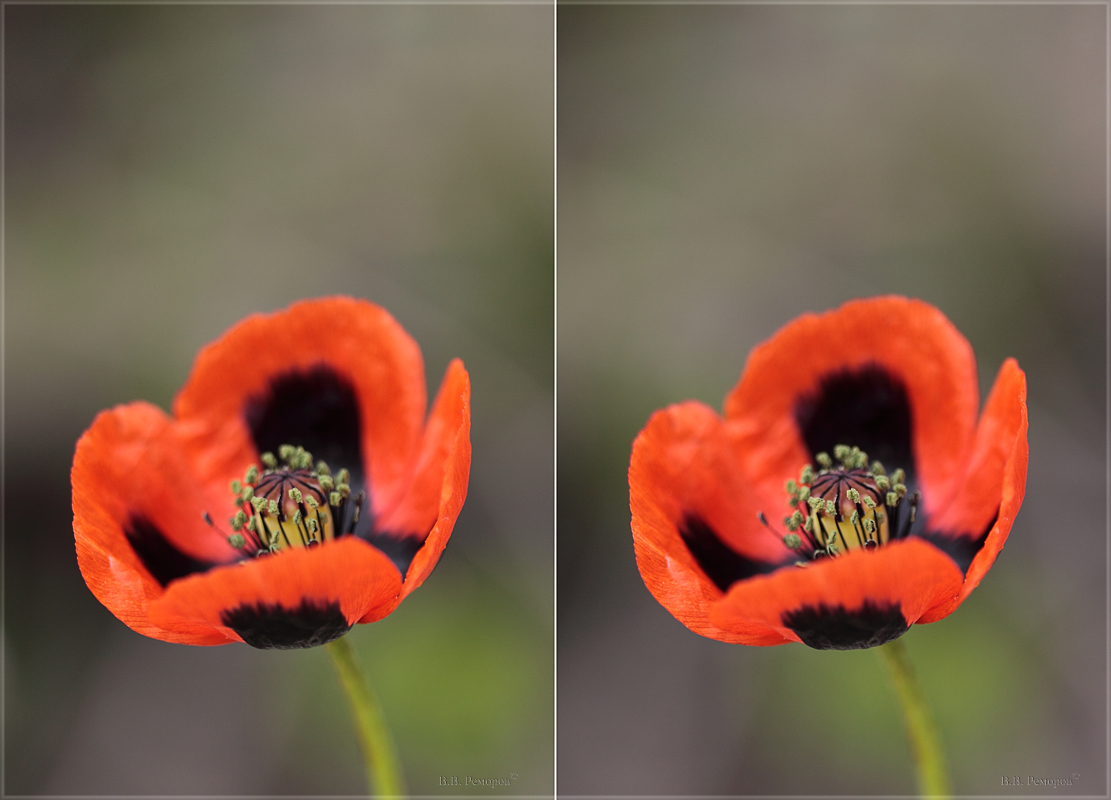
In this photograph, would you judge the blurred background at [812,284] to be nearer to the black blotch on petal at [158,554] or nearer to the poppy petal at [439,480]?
the poppy petal at [439,480]

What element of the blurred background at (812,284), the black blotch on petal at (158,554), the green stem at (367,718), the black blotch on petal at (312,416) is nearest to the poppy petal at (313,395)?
the black blotch on petal at (312,416)

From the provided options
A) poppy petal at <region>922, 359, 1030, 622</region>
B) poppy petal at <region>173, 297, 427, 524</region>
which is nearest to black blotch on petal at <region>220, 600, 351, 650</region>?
poppy petal at <region>173, 297, 427, 524</region>

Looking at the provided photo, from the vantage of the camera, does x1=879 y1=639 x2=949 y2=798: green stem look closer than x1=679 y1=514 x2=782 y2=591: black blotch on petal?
Result: Yes

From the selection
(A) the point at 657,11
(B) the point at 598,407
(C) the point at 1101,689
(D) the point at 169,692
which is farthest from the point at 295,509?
(C) the point at 1101,689

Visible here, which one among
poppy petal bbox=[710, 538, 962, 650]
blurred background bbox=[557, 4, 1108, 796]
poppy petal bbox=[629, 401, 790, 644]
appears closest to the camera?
poppy petal bbox=[710, 538, 962, 650]

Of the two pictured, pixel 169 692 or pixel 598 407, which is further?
pixel 169 692

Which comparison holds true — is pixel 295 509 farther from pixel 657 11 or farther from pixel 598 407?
pixel 657 11

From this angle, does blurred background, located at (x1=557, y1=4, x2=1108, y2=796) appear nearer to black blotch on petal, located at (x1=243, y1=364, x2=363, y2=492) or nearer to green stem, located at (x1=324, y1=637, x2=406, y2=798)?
black blotch on petal, located at (x1=243, y1=364, x2=363, y2=492)
